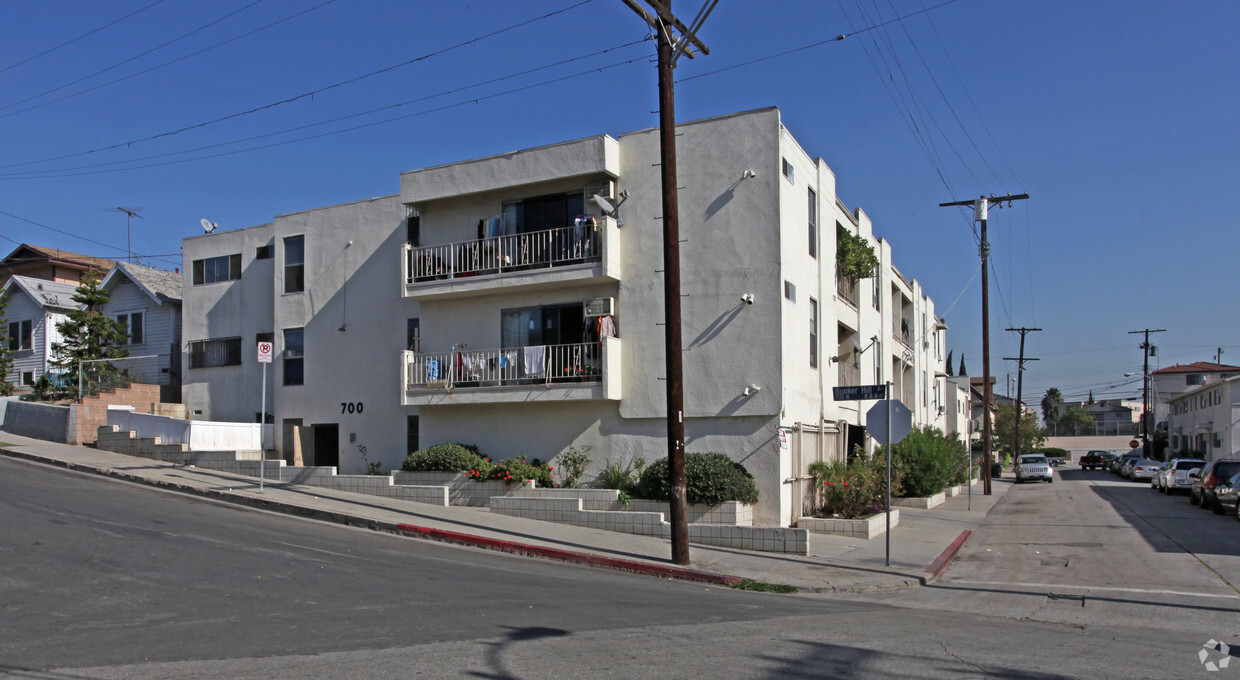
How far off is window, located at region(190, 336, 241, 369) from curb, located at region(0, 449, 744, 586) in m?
5.84

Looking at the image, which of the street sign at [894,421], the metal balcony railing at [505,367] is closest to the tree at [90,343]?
the metal balcony railing at [505,367]

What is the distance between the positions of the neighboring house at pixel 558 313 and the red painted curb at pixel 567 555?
15.6ft

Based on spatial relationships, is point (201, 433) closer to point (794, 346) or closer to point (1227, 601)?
point (794, 346)

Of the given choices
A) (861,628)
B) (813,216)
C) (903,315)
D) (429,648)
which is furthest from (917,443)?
(429,648)

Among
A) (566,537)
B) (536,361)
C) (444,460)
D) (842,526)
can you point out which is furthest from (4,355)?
(842,526)

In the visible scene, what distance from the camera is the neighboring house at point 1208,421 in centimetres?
5422

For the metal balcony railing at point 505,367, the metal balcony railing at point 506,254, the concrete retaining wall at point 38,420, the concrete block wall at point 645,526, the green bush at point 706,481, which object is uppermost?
the metal balcony railing at point 506,254

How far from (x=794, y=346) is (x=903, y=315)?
2135 centimetres

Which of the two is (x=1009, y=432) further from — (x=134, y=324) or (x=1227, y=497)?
(x=134, y=324)

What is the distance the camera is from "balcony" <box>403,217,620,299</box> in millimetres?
19922

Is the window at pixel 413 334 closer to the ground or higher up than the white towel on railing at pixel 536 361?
higher up

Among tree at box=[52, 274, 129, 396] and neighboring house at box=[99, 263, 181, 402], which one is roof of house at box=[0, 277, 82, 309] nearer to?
neighboring house at box=[99, 263, 181, 402]

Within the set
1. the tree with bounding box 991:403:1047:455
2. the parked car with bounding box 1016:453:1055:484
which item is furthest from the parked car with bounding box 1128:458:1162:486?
the tree with bounding box 991:403:1047:455

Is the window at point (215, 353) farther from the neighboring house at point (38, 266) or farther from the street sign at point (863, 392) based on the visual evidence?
the neighboring house at point (38, 266)
